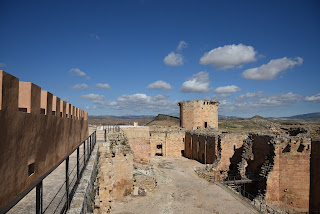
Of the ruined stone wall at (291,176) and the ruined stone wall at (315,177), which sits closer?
the ruined stone wall at (315,177)

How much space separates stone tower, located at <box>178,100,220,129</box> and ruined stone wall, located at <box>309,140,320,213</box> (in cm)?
1658

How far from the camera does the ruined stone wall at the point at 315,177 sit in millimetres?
13938

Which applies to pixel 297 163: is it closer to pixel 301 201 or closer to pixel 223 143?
pixel 301 201

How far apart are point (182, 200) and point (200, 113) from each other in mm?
18531

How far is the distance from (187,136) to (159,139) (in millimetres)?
3572

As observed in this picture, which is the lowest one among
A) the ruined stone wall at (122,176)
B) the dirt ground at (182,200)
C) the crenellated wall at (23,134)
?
the dirt ground at (182,200)

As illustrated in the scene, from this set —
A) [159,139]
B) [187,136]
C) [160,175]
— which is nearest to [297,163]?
[160,175]

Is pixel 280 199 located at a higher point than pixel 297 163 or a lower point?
lower

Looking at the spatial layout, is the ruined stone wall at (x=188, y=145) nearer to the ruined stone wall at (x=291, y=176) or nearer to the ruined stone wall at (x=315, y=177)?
the ruined stone wall at (x=291, y=176)

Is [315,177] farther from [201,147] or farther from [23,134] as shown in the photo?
[23,134]

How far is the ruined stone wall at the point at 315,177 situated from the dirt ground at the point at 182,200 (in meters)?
5.41

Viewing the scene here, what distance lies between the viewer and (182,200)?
13.3 meters

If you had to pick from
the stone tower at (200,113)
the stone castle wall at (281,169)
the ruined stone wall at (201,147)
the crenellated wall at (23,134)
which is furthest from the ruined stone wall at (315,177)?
the stone tower at (200,113)

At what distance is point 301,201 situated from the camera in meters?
14.5
